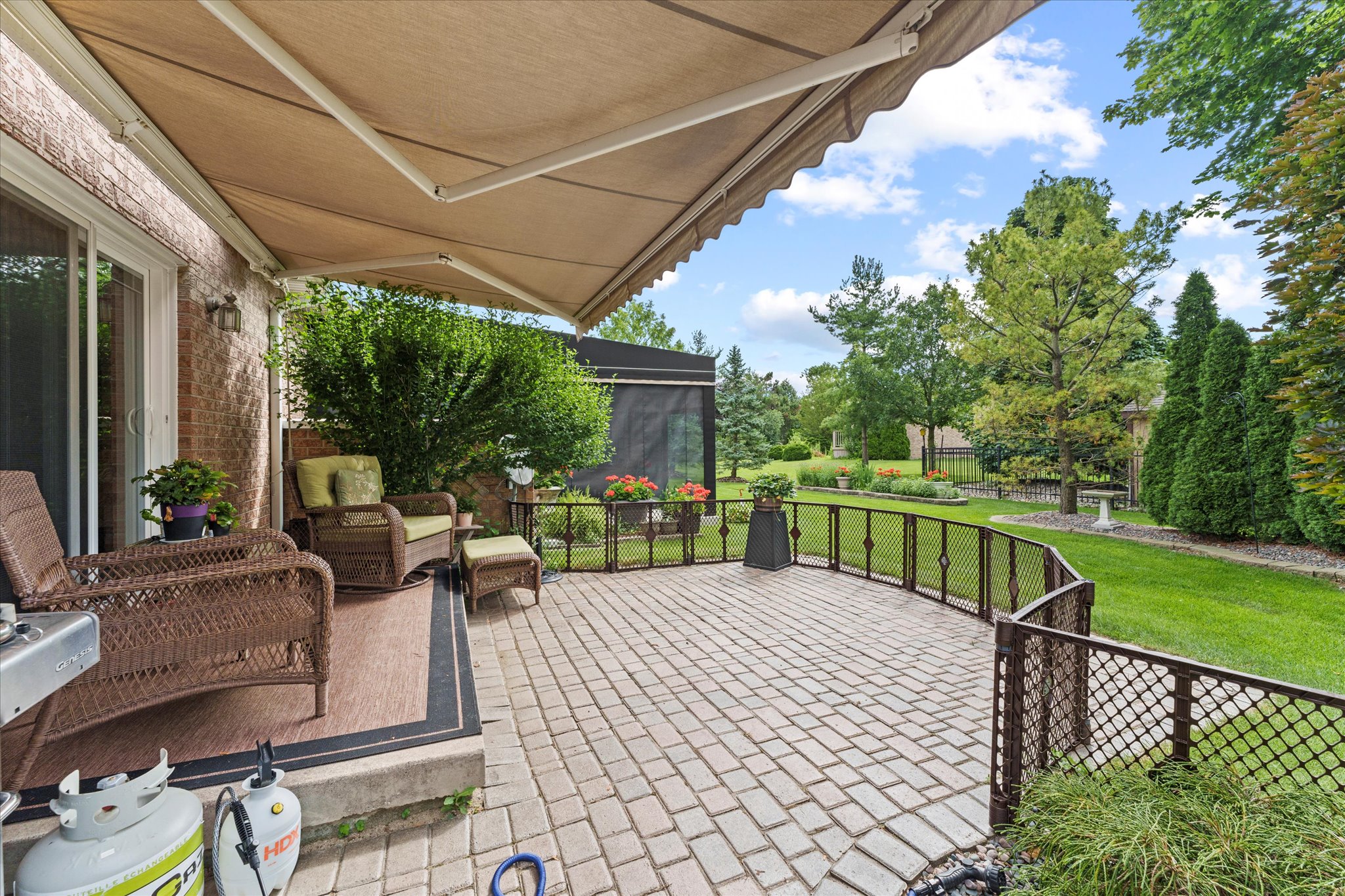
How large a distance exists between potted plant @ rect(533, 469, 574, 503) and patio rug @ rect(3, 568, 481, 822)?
13.8ft

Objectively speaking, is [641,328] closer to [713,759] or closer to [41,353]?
[41,353]

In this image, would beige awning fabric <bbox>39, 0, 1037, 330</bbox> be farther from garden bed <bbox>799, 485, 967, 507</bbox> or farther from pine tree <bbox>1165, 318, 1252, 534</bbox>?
garden bed <bbox>799, 485, 967, 507</bbox>

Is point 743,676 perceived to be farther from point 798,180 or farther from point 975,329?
point 975,329

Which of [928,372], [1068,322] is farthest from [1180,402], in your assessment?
[928,372]

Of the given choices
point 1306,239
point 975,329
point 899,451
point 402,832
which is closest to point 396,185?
point 402,832

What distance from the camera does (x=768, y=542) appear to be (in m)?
6.59

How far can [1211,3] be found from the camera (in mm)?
7406

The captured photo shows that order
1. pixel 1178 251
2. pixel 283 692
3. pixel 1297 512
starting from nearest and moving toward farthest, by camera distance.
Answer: pixel 283 692 → pixel 1297 512 → pixel 1178 251

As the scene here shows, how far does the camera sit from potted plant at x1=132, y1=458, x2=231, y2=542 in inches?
111

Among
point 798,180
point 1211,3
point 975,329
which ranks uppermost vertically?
point 1211,3

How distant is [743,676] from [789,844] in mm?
1489

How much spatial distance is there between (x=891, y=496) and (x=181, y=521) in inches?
555

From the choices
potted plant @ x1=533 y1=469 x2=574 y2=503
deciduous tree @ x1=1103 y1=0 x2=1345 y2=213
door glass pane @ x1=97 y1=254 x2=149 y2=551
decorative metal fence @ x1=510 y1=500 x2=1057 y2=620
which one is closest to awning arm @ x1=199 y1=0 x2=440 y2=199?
door glass pane @ x1=97 y1=254 x2=149 y2=551

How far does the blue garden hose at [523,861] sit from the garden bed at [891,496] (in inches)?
502
